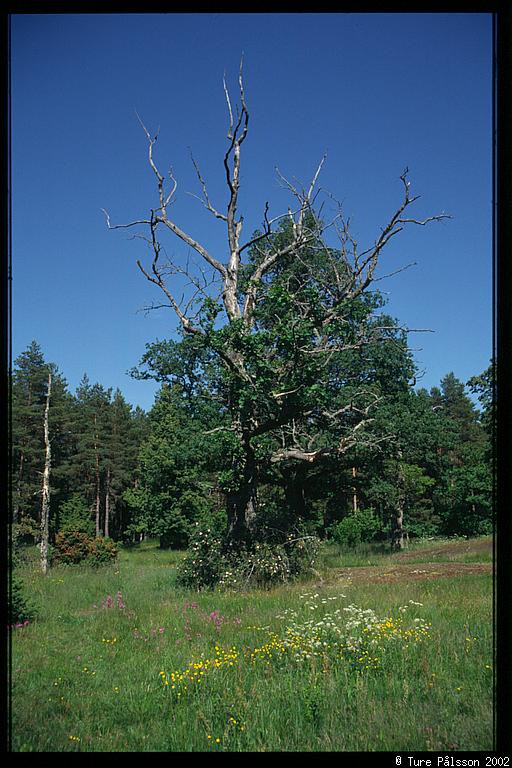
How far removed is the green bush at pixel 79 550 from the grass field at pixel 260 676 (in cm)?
979

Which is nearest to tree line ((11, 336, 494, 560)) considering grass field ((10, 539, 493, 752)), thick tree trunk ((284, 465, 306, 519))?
thick tree trunk ((284, 465, 306, 519))

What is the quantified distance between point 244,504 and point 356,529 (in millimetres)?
14064

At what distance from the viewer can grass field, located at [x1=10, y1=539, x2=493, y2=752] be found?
4.97 m

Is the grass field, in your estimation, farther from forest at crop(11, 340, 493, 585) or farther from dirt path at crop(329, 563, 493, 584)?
forest at crop(11, 340, 493, 585)

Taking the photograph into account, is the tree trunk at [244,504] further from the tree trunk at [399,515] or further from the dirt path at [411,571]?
the tree trunk at [399,515]

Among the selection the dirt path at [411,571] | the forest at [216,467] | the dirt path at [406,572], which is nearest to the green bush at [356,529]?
the forest at [216,467]

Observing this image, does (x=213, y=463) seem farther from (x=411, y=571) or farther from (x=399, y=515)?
(x=399, y=515)

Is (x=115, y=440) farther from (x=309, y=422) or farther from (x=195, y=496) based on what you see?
(x=309, y=422)

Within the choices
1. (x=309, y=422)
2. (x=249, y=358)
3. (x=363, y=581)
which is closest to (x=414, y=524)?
(x=309, y=422)

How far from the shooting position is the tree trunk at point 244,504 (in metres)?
13.8

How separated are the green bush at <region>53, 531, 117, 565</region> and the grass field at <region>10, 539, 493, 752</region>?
385 inches

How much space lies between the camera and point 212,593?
12.3 metres

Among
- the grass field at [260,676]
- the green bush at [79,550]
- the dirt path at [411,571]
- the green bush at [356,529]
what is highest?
the grass field at [260,676]
